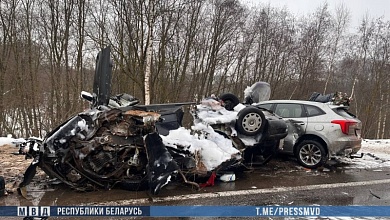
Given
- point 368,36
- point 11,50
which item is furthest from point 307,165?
point 368,36

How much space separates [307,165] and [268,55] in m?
20.8

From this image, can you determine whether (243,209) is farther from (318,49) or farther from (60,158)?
(318,49)

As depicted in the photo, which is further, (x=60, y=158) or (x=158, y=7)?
(x=158, y=7)

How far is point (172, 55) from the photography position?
68.6ft

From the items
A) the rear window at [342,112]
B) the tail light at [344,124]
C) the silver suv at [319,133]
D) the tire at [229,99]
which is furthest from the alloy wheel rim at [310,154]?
the tire at [229,99]

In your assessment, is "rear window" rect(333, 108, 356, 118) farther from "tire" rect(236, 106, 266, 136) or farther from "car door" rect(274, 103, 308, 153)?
"tire" rect(236, 106, 266, 136)

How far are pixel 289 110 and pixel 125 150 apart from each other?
14.2ft

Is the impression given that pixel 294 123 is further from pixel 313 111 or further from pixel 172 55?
pixel 172 55

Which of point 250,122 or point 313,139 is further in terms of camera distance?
point 313,139

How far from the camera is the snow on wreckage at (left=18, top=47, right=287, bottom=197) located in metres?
4.70

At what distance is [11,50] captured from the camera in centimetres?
1775

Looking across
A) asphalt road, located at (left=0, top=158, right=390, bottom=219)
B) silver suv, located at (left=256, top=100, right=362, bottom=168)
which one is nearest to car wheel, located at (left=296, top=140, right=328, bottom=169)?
silver suv, located at (left=256, top=100, right=362, bottom=168)

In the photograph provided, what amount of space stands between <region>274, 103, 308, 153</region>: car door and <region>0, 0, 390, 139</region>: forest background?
8.80 meters

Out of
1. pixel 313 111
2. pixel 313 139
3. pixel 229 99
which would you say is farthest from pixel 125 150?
pixel 313 111
